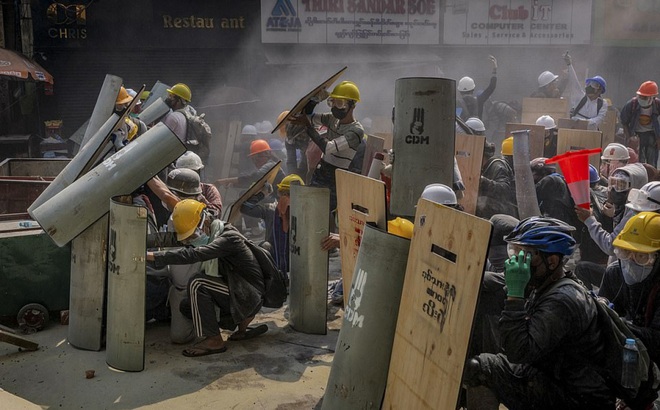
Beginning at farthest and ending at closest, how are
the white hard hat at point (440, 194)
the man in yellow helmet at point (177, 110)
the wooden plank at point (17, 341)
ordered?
the man in yellow helmet at point (177, 110) < the wooden plank at point (17, 341) < the white hard hat at point (440, 194)

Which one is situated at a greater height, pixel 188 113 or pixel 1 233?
pixel 188 113

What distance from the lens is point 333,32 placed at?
17.5 meters

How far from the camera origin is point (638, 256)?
4332 mm

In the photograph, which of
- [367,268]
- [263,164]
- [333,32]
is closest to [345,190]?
[367,268]

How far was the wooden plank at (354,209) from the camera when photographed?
4859mm

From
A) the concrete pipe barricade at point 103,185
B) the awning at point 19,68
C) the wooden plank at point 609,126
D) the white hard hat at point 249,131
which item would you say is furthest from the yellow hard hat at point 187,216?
the awning at point 19,68

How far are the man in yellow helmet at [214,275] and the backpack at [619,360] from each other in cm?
287

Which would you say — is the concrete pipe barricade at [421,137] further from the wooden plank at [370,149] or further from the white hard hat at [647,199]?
the wooden plank at [370,149]

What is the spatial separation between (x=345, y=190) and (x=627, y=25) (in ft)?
56.8

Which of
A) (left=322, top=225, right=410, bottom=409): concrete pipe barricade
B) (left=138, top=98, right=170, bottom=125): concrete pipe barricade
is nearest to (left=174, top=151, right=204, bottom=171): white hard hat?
(left=138, top=98, right=170, bottom=125): concrete pipe barricade

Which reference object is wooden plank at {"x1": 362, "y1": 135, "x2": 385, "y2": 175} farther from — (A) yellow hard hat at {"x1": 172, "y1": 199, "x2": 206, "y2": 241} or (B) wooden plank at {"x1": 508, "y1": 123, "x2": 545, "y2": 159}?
(B) wooden plank at {"x1": 508, "y1": 123, "x2": 545, "y2": 159}

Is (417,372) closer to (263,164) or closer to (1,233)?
(1,233)

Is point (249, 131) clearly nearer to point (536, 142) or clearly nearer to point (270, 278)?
point (536, 142)

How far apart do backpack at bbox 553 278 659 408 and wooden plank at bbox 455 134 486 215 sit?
3441 mm
